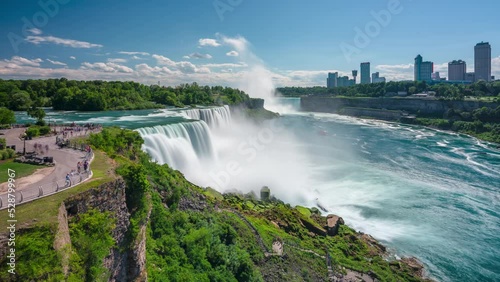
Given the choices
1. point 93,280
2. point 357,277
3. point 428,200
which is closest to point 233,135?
point 428,200

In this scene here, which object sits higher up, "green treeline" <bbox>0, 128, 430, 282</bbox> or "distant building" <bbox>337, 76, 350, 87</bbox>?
"distant building" <bbox>337, 76, 350, 87</bbox>

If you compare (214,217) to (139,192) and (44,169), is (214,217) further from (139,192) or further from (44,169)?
(44,169)

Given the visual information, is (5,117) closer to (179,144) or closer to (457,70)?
(179,144)

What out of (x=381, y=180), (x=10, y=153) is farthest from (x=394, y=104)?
(x=10, y=153)

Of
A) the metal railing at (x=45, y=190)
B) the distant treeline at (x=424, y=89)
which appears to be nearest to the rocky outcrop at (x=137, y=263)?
the metal railing at (x=45, y=190)

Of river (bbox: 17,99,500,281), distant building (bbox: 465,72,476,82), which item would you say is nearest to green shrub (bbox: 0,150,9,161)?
river (bbox: 17,99,500,281)

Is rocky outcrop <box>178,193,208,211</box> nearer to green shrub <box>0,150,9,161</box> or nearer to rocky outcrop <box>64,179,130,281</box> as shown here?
rocky outcrop <box>64,179,130,281</box>

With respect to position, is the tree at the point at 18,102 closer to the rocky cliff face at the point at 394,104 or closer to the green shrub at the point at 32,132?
the green shrub at the point at 32,132
